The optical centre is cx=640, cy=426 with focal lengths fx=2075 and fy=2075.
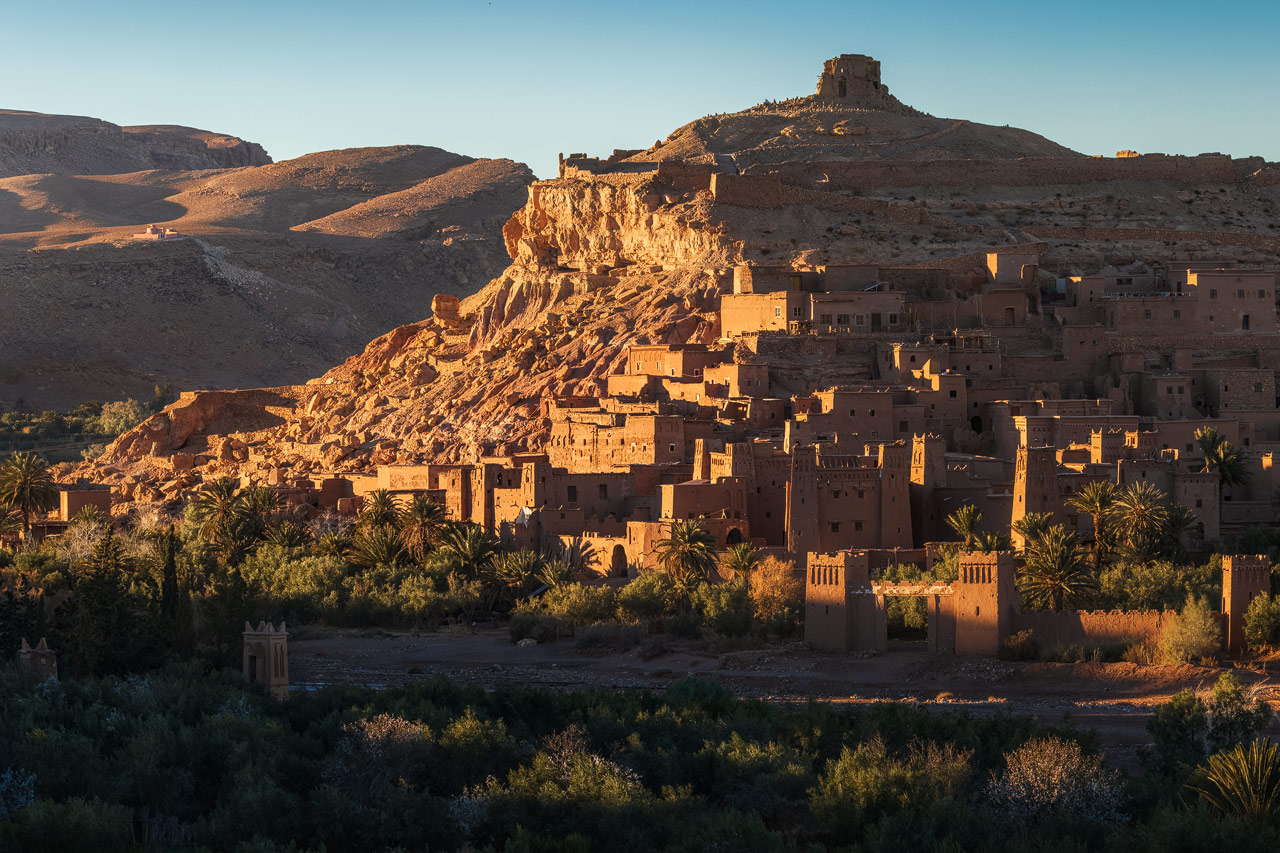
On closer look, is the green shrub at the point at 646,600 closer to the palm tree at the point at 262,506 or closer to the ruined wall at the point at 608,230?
the palm tree at the point at 262,506

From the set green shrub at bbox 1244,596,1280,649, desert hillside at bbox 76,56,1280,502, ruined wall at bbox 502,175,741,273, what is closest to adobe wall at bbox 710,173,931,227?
desert hillside at bbox 76,56,1280,502

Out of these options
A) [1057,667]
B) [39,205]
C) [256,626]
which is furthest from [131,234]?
[1057,667]

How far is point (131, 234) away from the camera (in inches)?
4592

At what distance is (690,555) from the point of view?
124 ft

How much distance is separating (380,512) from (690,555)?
8.66 m

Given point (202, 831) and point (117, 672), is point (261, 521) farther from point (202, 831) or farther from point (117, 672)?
point (202, 831)

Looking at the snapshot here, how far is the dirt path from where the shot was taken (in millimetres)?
30455

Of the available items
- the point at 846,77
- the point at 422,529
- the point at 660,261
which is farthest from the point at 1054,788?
the point at 846,77

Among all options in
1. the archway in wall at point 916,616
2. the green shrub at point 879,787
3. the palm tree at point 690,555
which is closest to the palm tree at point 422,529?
the palm tree at point 690,555

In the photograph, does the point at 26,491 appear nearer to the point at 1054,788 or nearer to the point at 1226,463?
the point at 1226,463

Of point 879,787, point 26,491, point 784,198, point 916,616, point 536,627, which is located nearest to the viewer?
point 879,787

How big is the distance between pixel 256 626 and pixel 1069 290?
2264cm

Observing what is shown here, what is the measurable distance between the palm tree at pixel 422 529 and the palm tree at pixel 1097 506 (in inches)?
511

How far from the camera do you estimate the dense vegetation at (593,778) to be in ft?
80.2
